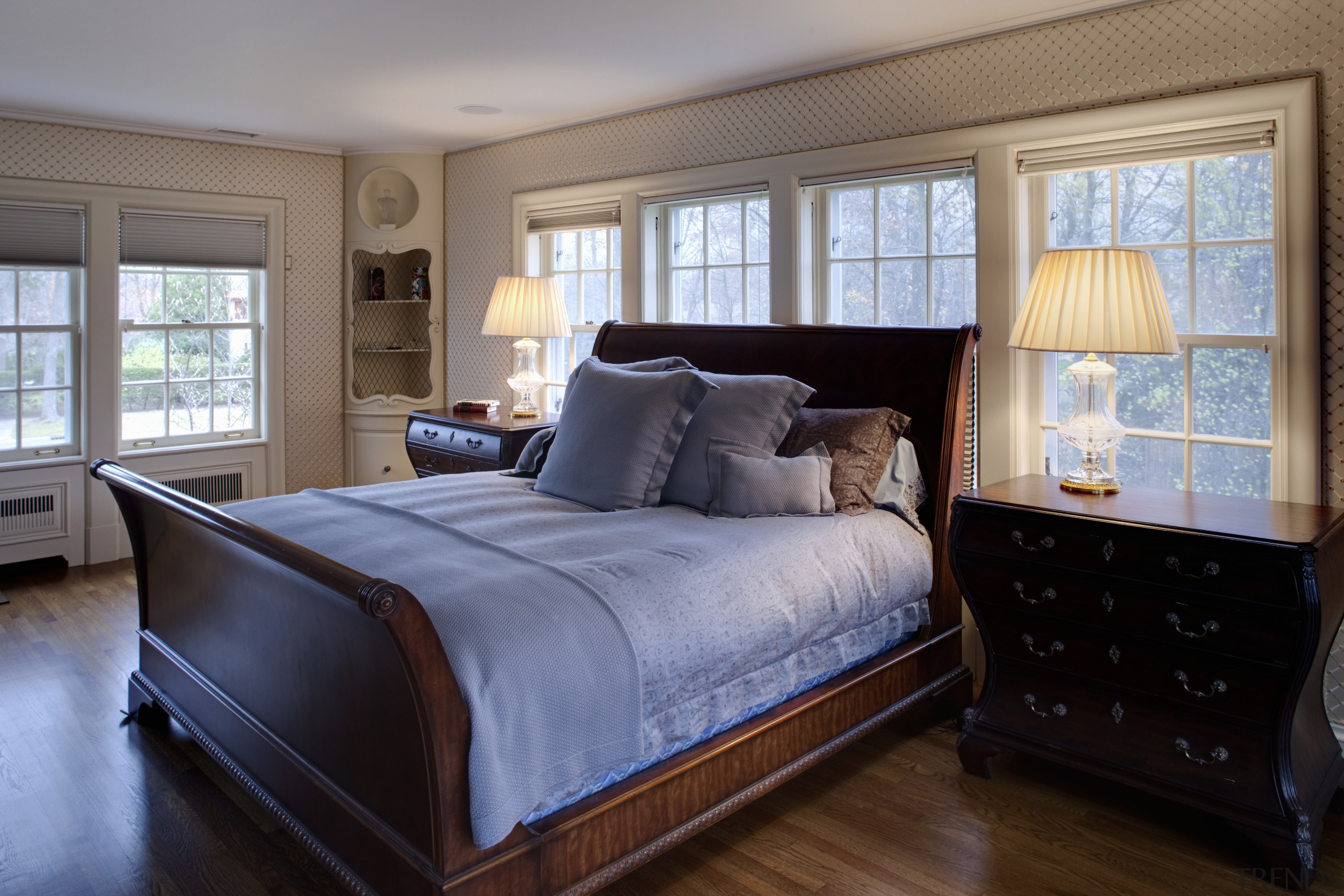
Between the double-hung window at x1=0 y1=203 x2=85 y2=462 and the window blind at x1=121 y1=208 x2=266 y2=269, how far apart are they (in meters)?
0.25

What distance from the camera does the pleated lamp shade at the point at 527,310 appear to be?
4605 mm

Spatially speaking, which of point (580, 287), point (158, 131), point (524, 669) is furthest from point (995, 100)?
point (158, 131)

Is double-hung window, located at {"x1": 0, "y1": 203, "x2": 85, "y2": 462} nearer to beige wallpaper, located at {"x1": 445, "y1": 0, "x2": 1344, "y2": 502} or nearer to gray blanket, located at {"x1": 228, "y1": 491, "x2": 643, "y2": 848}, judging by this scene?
beige wallpaper, located at {"x1": 445, "y1": 0, "x2": 1344, "y2": 502}

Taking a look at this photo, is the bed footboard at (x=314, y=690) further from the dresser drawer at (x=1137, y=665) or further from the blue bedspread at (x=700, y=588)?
the dresser drawer at (x=1137, y=665)

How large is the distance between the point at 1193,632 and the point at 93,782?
3.01 meters

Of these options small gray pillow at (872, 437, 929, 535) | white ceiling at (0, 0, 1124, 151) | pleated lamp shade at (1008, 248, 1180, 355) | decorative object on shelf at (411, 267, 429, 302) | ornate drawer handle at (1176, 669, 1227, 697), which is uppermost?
white ceiling at (0, 0, 1124, 151)

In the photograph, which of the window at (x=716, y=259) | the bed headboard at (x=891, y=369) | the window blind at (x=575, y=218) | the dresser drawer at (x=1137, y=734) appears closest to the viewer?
the dresser drawer at (x=1137, y=734)

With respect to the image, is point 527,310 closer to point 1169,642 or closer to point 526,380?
point 526,380

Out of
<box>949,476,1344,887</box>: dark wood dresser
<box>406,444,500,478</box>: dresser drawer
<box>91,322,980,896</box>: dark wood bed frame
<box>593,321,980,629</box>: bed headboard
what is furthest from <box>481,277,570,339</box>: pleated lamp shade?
<box>949,476,1344,887</box>: dark wood dresser

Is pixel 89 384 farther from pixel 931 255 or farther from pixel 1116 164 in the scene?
pixel 1116 164

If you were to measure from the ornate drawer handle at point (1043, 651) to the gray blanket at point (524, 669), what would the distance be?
1.22 meters

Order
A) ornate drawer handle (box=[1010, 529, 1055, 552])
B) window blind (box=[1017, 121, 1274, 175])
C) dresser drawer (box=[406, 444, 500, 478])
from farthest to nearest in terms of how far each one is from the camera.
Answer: dresser drawer (box=[406, 444, 500, 478])
window blind (box=[1017, 121, 1274, 175])
ornate drawer handle (box=[1010, 529, 1055, 552])

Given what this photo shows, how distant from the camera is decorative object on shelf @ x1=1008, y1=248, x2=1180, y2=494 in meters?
2.56

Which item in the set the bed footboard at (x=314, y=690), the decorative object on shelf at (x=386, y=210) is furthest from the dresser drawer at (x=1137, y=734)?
the decorative object on shelf at (x=386, y=210)
